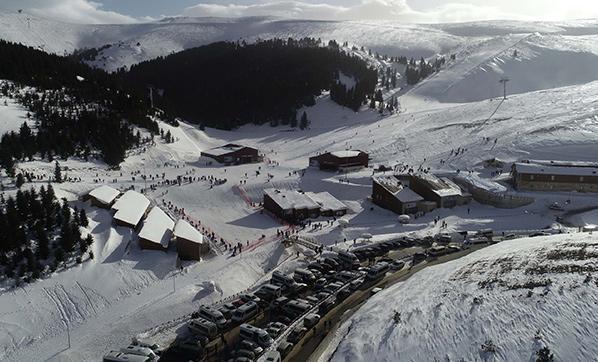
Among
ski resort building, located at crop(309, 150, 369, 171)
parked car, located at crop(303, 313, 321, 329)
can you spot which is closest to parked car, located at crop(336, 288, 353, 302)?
parked car, located at crop(303, 313, 321, 329)

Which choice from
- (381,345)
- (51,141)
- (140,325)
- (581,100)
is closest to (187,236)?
(140,325)

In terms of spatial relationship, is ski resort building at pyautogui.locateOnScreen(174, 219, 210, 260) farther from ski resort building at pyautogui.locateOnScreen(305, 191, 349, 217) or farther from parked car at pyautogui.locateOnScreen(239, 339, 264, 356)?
ski resort building at pyautogui.locateOnScreen(305, 191, 349, 217)

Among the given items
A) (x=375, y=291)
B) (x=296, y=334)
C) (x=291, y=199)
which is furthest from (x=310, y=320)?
(x=291, y=199)

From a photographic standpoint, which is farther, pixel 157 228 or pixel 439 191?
pixel 439 191

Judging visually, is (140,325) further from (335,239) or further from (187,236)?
(335,239)

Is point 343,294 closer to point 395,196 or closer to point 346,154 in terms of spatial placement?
point 395,196

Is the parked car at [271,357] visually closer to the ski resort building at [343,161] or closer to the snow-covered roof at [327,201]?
the snow-covered roof at [327,201]

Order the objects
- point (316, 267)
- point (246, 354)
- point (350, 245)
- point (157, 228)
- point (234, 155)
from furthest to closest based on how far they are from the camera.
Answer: point (234, 155) → point (350, 245) → point (157, 228) → point (316, 267) → point (246, 354)
